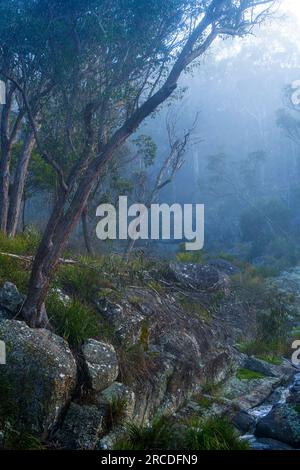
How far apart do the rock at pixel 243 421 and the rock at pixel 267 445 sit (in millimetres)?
569

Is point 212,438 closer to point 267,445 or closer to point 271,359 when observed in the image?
point 267,445

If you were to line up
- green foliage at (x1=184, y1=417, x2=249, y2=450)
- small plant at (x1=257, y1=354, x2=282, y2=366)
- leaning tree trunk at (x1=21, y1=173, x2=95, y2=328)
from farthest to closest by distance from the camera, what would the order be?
small plant at (x1=257, y1=354, x2=282, y2=366) < leaning tree trunk at (x1=21, y1=173, x2=95, y2=328) < green foliage at (x1=184, y1=417, x2=249, y2=450)

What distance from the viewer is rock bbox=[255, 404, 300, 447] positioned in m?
6.17

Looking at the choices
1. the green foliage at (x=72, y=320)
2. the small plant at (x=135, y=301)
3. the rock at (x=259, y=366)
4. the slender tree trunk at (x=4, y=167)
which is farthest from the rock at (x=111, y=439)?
the slender tree trunk at (x=4, y=167)

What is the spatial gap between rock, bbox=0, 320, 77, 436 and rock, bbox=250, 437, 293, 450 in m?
2.05

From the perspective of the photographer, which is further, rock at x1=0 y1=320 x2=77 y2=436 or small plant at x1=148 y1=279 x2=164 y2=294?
small plant at x1=148 y1=279 x2=164 y2=294

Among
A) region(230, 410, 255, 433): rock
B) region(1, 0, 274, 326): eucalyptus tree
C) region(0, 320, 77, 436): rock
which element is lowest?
region(230, 410, 255, 433): rock

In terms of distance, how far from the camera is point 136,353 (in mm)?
7285

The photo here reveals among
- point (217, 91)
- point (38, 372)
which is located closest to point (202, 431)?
point (38, 372)

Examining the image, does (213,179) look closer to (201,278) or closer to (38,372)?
(201,278)

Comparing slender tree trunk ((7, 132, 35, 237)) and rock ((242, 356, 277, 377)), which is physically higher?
slender tree trunk ((7, 132, 35, 237))

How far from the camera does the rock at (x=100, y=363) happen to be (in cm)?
617

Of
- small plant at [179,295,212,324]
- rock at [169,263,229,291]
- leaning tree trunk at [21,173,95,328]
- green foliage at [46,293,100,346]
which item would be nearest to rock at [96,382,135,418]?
green foliage at [46,293,100,346]

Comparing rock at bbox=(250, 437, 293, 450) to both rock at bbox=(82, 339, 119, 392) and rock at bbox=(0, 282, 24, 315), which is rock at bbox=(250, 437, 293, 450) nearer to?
rock at bbox=(82, 339, 119, 392)
